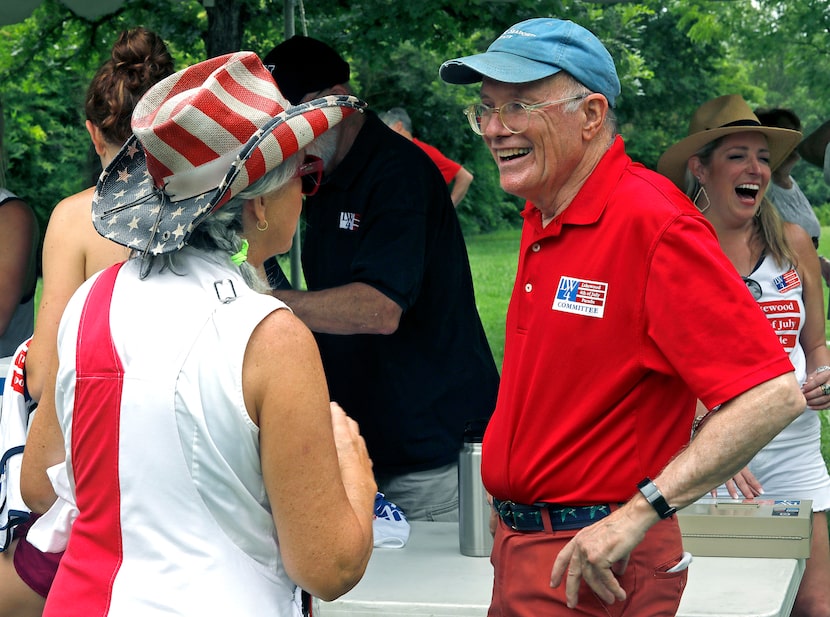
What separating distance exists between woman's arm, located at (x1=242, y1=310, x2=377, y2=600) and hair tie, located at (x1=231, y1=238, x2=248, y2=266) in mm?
149

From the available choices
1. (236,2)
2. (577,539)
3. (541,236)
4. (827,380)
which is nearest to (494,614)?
(577,539)

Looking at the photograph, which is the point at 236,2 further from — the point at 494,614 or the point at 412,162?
the point at 494,614

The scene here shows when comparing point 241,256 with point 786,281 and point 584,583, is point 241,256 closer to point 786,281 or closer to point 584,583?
point 584,583

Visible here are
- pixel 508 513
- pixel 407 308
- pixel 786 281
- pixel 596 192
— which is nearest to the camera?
pixel 596 192

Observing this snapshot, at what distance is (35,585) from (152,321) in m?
1.02

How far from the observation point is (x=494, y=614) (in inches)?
83.7

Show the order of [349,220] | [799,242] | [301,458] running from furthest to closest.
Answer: [799,242], [349,220], [301,458]

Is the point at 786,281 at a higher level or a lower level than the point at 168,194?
lower

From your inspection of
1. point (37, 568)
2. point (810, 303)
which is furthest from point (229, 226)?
point (810, 303)

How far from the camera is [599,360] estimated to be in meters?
1.88

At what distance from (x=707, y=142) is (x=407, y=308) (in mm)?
1237

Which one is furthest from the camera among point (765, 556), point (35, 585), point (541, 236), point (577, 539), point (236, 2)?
point (236, 2)

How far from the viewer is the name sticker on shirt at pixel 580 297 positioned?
1869 millimetres

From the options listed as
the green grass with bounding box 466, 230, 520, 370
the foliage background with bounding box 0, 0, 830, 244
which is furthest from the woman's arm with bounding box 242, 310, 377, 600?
the green grass with bounding box 466, 230, 520, 370
